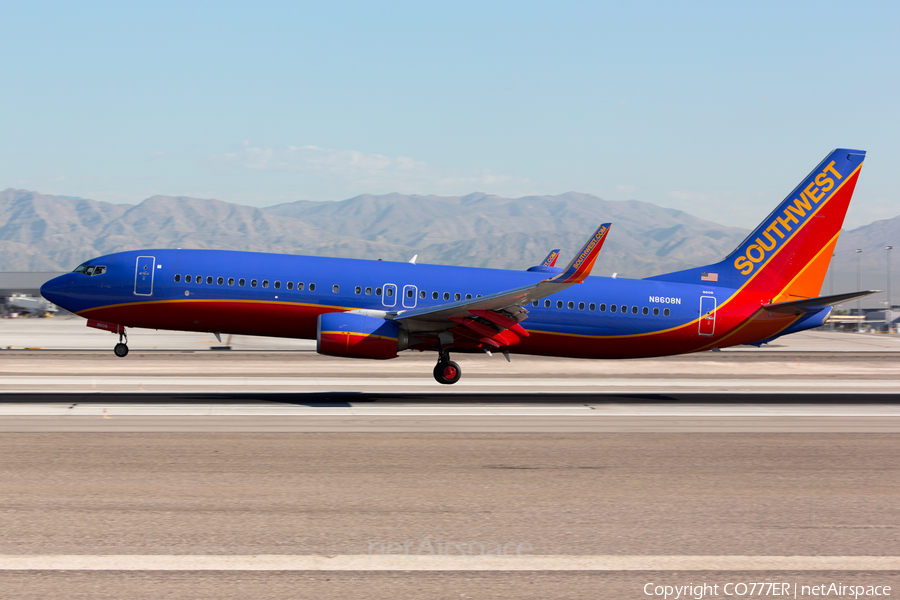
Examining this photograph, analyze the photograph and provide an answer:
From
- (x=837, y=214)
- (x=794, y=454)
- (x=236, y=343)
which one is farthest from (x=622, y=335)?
(x=236, y=343)

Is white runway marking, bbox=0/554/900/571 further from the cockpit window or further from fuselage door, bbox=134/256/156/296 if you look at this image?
the cockpit window

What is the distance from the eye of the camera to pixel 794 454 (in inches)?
615

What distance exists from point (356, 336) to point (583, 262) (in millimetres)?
7563

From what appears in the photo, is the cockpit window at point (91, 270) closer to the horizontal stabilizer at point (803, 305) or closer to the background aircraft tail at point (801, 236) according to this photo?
the background aircraft tail at point (801, 236)

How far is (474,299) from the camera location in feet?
82.8

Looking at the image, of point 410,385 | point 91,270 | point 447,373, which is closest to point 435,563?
point 447,373

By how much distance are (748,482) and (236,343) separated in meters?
44.3

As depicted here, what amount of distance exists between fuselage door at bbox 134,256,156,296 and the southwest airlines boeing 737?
0.13 feet

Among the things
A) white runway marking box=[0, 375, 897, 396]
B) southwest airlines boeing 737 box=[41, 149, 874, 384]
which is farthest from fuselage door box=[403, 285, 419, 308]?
white runway marking box=[0, 375, 897, 396]

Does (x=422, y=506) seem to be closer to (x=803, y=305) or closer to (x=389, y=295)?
(x=389, y=295)

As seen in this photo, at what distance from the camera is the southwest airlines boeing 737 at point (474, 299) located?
84.2 ft

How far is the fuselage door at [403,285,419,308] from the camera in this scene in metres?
26.6

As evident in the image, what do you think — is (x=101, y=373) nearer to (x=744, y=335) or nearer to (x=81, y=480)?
(x=81, y=480)

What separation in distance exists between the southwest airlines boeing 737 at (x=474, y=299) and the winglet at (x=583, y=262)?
52 centimetres
